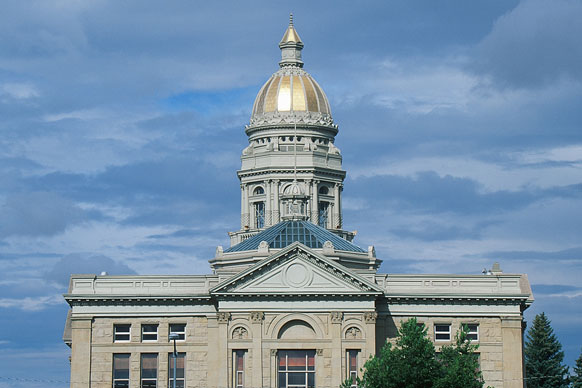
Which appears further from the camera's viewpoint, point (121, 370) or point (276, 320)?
point (121, 370)

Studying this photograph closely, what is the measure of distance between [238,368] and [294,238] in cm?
1401

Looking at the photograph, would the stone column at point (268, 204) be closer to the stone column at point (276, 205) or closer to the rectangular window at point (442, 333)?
the stone column at point (276, 205)

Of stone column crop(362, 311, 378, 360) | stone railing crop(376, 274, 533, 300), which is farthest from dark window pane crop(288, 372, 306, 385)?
stone railing crop(376, 274, 533, 300)

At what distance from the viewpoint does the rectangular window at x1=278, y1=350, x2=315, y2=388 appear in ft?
390

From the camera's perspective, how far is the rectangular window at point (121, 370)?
395ft

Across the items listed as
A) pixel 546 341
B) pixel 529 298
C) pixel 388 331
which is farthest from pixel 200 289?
pixel 546 341

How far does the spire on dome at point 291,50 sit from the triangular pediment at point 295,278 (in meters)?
51.1

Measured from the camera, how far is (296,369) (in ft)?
391

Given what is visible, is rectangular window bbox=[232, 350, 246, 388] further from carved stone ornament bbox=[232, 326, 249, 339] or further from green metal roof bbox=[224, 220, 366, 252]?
green metal roof bbox=[224, 220, 366, 252]

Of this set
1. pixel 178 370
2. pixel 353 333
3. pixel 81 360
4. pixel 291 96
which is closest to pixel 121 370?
pixel 81 360

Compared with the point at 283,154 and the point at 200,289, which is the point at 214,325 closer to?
the point at 200,289

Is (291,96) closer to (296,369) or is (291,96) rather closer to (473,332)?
(473,332)

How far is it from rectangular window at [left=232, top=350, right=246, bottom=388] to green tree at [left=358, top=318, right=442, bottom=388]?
1336 centimetres

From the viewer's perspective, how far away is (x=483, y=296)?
120m
